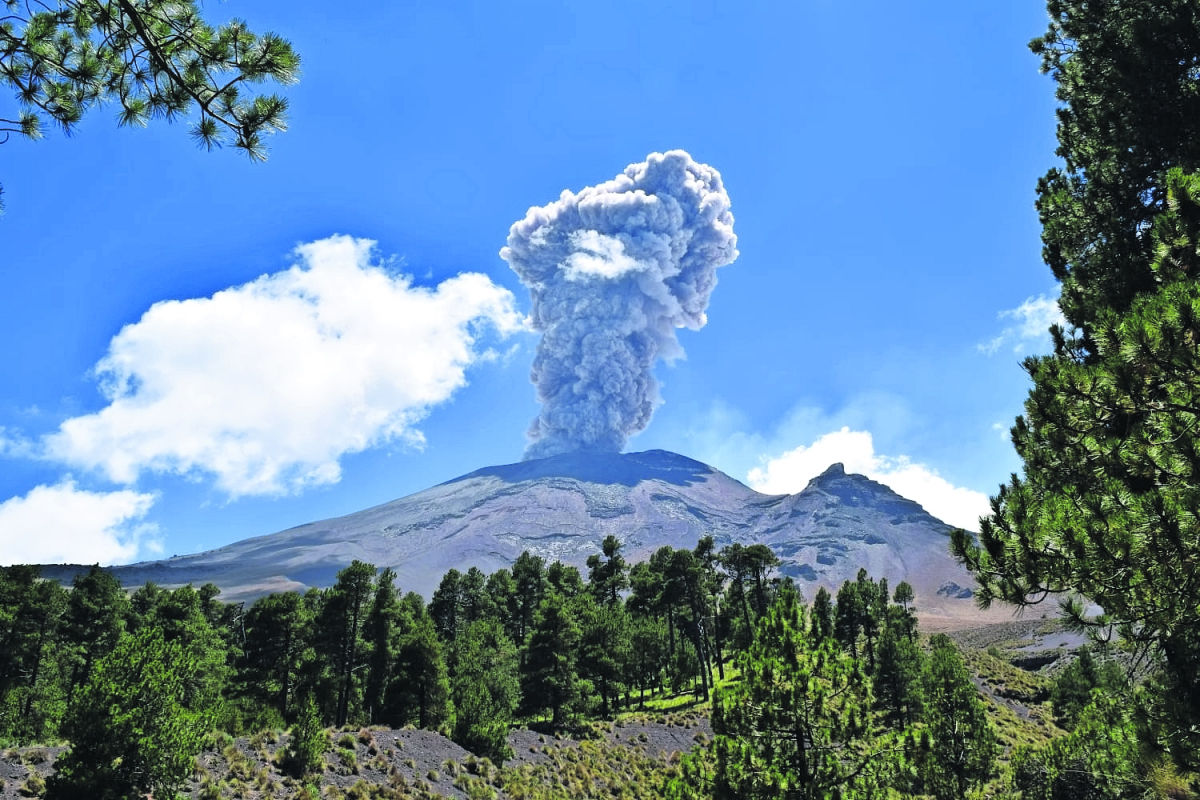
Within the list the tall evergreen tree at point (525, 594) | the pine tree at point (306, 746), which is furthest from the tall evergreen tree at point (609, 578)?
the pine tree at point (306, 746)

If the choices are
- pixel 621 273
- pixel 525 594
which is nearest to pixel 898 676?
pixel 525 594

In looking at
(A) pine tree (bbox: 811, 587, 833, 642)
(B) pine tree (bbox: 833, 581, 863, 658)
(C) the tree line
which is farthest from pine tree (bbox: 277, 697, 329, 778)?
(B) pine tree (bbox: 833, 581, 863, 658)

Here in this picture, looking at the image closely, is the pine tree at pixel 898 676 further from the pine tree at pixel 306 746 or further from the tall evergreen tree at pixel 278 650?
the tall evergreen tree at pixel 278 650

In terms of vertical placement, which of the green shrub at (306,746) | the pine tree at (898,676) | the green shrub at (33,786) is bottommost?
the pine tree at (898,676)

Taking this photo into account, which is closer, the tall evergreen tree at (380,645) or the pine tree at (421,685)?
the pine tree at (421,685)

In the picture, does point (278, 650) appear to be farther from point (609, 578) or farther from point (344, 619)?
point (609, 578)

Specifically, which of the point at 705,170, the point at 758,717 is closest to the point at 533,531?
the point at 705,170

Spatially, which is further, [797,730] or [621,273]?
[621,273]
